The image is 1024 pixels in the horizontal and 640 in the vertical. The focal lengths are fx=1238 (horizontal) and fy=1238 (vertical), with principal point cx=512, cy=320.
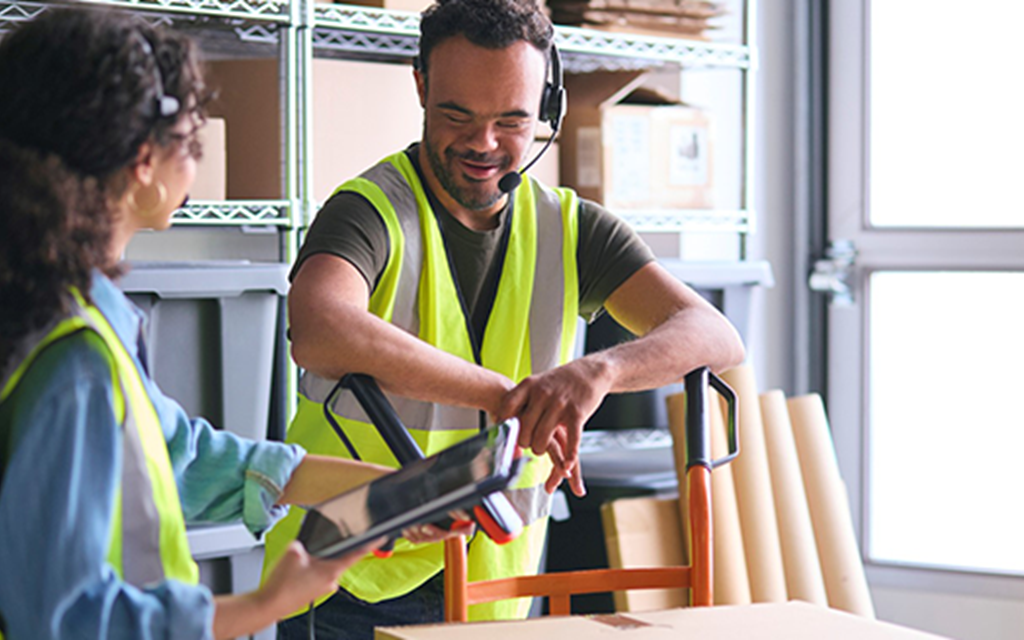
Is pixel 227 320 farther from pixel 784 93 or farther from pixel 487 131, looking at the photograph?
pixel 784 93

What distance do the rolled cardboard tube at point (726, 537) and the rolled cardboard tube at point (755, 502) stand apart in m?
0.02

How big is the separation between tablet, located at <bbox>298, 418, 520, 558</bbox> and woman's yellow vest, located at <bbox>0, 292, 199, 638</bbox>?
10cm

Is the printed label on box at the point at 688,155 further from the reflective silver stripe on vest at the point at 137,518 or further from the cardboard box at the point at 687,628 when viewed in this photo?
the reflective silver stripe on vest at the point at 137,518

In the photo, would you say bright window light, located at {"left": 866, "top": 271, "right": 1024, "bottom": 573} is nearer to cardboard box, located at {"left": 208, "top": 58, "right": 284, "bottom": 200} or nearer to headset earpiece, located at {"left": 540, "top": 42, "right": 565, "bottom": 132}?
cardboard box, located at {"left": 208, "top": 58, "right": 284, "bottom": 200}

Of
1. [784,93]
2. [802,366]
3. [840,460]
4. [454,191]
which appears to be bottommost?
[840,460]

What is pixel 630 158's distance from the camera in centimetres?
256

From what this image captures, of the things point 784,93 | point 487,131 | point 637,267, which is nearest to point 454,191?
point 487,131

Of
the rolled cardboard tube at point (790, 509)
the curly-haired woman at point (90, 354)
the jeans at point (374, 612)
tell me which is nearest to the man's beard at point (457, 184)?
the jeans at point (374, 612)

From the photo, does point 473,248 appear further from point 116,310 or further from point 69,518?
point 69,518

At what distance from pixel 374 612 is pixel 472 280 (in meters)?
0.41

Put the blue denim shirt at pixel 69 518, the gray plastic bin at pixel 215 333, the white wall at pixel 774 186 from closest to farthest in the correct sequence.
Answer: the blue denim shirt at pixel 69 518 → the gray plastic bin at pixel 215 333 → the white wall at pixel 774 186

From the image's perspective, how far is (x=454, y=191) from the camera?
1.49 m

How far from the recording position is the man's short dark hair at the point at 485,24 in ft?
4.75

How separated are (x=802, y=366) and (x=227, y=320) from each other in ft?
5.66
